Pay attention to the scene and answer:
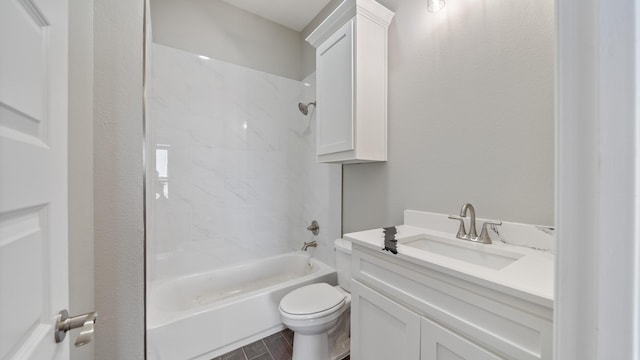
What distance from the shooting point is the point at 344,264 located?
1.73 meters

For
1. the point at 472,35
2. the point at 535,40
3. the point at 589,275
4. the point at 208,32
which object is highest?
the point at 208,32

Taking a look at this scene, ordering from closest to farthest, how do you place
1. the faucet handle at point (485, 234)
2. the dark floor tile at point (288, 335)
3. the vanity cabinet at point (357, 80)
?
the faucet handle at point (485, 234)
the vanity cabinet at point (357, 80)
the dark floor tile at point (288, 335)

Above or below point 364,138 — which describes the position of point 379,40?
above

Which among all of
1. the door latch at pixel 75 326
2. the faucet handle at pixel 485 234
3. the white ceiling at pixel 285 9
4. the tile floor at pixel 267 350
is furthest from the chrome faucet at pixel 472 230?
the white ceiling at pixel 285 9

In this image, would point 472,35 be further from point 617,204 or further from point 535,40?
point 617,204

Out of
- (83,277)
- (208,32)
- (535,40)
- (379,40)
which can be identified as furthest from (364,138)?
(208,32)

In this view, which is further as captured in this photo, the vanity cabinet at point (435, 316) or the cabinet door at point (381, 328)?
the cabinet door at point (381, 328)

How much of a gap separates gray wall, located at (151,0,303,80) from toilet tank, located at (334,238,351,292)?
1903 mm

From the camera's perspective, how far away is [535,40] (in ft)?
3.18

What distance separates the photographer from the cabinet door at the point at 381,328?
0.87m

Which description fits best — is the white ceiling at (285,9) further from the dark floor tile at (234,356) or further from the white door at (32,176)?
the dark floor tile at (234,356)

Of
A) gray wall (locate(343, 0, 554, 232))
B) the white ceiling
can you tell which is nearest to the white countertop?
gray wall (locate(343, 0, 554, 232))

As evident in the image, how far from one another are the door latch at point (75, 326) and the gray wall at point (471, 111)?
1427 millimetres

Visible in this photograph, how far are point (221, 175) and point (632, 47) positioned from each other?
7.67 ft
